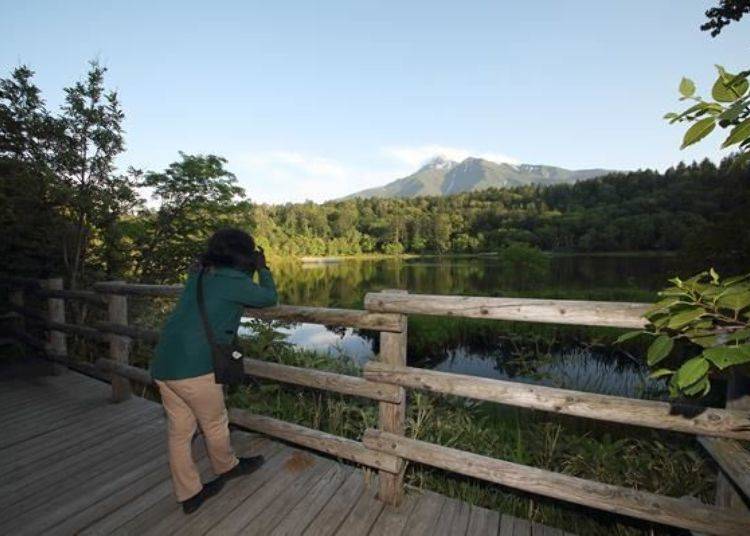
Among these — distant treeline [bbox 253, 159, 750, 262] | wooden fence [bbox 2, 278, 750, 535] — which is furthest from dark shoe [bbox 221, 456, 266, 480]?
distant treeline [bbox 253, 159, 750, 262]

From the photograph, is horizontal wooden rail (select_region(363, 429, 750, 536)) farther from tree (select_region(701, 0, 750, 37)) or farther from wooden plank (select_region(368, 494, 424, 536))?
tree (select_region(701, 0, 750, 37))

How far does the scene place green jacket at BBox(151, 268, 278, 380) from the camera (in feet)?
9.08

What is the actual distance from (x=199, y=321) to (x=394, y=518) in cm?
208

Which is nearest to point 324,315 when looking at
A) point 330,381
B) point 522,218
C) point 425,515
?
point 330,381

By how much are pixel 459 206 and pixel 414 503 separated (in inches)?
5454

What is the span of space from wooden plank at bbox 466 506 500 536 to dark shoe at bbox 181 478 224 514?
79.2 inches

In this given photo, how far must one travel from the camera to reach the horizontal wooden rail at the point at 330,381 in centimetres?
303

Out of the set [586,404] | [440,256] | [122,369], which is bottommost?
[440,256]

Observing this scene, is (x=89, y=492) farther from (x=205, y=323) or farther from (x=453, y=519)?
(x=453, y=519)

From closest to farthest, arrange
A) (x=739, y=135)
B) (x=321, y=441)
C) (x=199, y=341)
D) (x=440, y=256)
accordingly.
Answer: (x=739, y=135), (x=199, y=341), (x=321, y=441), (x=440, y=256)

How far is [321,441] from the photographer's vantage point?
134 inches

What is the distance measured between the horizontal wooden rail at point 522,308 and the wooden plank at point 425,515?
5.10ft

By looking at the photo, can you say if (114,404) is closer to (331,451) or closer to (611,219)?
(331,451)

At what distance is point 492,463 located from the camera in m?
2.71
